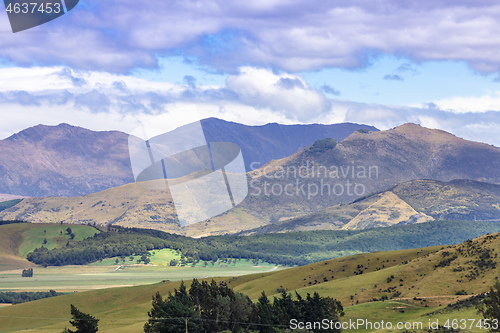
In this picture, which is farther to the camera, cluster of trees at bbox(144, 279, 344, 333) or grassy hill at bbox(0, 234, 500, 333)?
grassy hill at bbox(0, 234, 500, 333)

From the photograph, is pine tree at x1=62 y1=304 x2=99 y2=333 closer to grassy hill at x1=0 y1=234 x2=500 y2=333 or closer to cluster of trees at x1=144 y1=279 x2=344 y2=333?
cluster of trees at x1=144 y1=279 x2=344 y2=333

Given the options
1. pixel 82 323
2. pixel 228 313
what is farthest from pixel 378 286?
pixel 82 323

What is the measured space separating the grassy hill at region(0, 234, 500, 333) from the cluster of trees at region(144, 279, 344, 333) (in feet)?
36.9

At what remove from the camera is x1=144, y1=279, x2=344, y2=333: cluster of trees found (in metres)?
90.6

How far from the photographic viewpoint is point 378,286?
426 ft

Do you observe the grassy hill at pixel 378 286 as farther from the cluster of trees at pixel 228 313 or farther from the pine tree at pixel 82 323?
the pine tree at pixel 82 323

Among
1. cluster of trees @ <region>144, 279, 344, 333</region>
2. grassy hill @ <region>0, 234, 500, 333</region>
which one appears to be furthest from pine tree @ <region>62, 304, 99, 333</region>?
grassy hill @ <region>0, 234, 500, 333</region>

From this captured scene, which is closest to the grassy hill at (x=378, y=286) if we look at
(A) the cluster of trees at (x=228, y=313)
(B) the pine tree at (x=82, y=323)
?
(A) the cluster of trees at (x=228, y=313)

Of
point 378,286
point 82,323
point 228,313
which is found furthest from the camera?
point 378,286

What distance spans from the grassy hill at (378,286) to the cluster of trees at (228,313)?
11.2m

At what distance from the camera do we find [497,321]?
225 ft

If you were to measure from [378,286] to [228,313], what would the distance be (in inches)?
1882

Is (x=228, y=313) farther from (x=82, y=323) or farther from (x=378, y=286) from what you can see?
(x=378, y=286)

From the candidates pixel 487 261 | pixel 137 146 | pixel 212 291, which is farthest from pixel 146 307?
pixel 137 146
